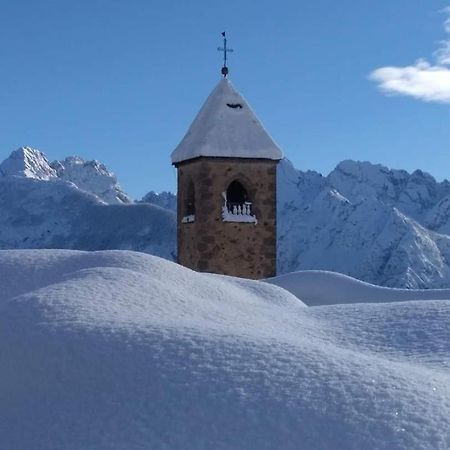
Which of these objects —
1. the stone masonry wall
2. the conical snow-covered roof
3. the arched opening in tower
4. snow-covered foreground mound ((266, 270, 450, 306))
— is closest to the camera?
snow-covered foreground mound ((266, 270, 450, 306))

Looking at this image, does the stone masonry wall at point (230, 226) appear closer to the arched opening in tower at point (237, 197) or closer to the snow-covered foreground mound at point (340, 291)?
the arched opening in tower at point (237, 197)

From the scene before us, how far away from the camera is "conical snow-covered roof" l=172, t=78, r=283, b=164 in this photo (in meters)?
15.4

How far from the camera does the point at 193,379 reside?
162 inches

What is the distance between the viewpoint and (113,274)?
19.4 feet

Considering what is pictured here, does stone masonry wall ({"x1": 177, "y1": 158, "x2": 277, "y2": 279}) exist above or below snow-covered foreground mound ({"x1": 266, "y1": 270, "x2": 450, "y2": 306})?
above

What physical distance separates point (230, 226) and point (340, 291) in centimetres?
471

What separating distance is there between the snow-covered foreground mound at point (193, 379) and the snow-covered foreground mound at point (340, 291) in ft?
14.8

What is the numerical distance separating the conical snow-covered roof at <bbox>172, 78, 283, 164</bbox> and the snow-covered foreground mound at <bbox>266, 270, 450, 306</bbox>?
421 centimetres

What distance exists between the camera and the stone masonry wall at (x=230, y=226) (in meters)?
15.2

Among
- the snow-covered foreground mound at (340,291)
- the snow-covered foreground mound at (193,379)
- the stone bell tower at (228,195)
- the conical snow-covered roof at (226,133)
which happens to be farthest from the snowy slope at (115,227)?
the snow-covered foreground mound at (193,379)

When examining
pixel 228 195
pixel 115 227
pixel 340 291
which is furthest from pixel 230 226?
pixel 115 227

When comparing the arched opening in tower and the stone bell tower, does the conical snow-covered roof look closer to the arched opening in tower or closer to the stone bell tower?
the stone bell tower

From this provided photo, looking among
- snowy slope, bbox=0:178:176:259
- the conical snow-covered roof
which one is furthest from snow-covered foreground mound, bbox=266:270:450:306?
snowy slope, bbox=0:178:176:259

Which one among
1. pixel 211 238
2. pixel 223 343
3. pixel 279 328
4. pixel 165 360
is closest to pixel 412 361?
pixel 279 328
